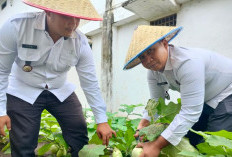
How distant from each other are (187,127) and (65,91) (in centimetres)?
109

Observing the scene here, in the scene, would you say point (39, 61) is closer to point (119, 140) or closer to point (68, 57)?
point (68, 57)

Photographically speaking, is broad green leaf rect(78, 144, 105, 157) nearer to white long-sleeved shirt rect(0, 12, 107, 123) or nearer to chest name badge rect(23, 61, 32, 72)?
white long-sleeved shirt rect(0, 12, 107, 123)

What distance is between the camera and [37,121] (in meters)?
2.02

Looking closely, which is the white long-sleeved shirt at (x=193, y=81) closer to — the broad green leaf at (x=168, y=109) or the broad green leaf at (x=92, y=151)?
the broad green leaf at (x=168, y=109)

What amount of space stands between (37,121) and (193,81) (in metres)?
1.26

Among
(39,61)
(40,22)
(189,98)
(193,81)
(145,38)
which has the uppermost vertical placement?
(40,22)

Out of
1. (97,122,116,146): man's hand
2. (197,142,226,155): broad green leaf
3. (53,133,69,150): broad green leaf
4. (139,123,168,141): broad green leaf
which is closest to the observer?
(197,142,226,155): broad green leaf

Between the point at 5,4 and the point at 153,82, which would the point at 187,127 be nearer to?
the point at 153,82

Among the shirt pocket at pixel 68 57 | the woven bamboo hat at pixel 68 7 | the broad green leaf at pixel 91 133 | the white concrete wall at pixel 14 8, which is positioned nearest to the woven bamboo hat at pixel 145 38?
the woven bamboo hat at pixel 68 7

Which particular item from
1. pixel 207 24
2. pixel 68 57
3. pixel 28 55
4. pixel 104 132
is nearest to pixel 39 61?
pixel 28 55

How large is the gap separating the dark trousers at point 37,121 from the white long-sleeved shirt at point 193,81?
826 millimetres

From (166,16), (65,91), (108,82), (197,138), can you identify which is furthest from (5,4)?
(197,138)

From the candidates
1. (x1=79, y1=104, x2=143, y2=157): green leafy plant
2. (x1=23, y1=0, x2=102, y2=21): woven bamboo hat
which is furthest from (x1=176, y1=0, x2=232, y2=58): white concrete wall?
(x1=23, y1=0, x2=102, y2=21): woven bamboo hat

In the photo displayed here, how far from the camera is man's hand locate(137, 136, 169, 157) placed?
1.55 m
